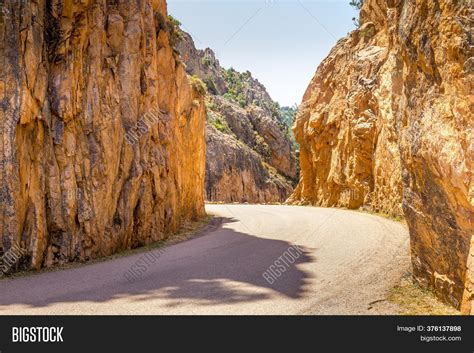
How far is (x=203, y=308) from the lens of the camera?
591 cm

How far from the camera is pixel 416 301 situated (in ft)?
20.4

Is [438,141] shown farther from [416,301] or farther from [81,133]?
[81,133]

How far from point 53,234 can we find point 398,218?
1480 centimetres

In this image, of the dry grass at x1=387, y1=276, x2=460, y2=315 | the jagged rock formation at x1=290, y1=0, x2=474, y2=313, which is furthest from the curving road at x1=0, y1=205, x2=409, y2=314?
the jagged rock formation at x1=290, y1=0, x2=474, y2=313

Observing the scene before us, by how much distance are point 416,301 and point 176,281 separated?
4753 millimetres

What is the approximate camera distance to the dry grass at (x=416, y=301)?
572 centimetres

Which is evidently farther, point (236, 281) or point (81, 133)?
point (81, 133)

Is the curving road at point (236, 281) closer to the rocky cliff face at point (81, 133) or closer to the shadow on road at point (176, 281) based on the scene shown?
the shadow on road at point (176, 281)

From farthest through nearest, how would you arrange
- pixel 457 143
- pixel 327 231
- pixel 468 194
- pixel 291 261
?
pixel 327 231 → pixel 291 261 → pixel 457 143 → pixel 468 194

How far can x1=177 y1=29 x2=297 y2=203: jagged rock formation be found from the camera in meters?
60.2

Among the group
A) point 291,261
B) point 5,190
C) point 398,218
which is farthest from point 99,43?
point 398,218

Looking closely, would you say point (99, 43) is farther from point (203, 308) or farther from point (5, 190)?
point (203, 308)

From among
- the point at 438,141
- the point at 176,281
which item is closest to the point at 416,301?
the point at 438,141

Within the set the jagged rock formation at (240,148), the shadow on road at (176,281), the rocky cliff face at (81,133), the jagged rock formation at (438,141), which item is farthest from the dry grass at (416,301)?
the jagged rock formation at (240,148)
